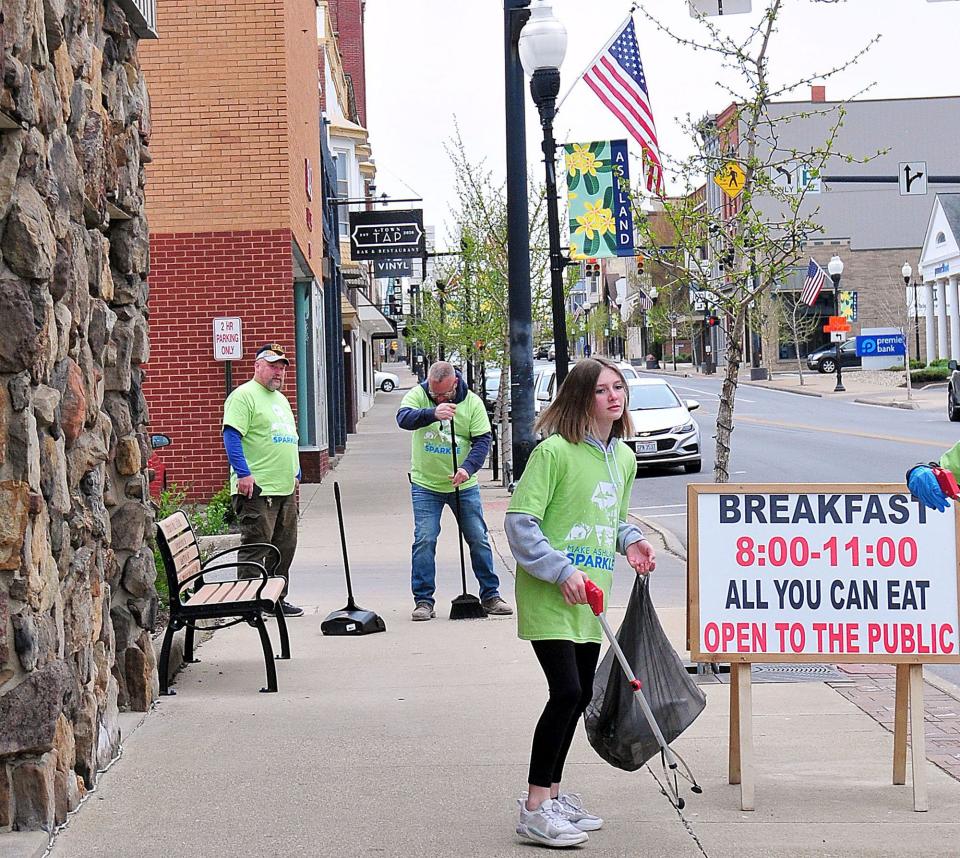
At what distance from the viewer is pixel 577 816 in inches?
201

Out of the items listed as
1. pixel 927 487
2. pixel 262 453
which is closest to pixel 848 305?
pixel 262 453

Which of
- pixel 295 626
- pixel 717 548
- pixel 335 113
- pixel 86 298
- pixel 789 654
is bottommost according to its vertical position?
pixel 295 626

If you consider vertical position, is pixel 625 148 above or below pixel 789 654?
above

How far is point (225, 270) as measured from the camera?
675 inches

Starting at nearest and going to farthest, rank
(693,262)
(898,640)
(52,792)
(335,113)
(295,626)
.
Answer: (52,792)
(898,640)
(693,262)
(295,626)
(335,113)

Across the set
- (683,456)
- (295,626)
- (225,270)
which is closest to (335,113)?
(683,456)

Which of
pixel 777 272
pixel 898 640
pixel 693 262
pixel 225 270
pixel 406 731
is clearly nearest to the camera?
pixel 898 640

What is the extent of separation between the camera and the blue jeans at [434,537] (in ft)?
33.2

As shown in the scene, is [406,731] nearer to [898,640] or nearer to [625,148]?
[898,640]

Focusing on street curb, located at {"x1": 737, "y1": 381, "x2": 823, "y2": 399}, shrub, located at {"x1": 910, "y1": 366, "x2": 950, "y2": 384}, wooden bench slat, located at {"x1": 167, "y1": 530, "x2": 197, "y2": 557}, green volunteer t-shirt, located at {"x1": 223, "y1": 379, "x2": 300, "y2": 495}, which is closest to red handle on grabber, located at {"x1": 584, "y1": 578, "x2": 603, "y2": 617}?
wooden bench slat, located at {"x1": 167, "y1": 530, "x2": 197, "y2": 557}

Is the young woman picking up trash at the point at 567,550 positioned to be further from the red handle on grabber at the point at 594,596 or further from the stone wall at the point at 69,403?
the stone wall at the point at 69,403

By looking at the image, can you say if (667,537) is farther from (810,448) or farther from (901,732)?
(810,448)

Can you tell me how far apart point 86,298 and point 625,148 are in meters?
7.36

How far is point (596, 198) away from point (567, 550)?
26.3 feet
